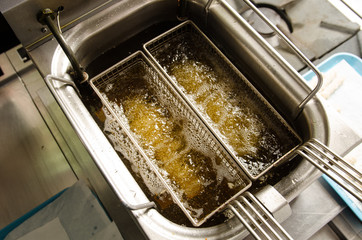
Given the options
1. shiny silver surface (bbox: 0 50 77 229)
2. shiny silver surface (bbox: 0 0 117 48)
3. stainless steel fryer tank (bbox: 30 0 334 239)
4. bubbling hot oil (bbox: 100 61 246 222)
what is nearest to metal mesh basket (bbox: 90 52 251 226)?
bubbling hot oil (bbox: 100 61 246 222)

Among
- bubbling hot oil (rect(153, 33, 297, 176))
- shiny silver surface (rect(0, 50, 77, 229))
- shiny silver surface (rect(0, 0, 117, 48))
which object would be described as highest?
shiny silver surface (rect(0, 0, 117, 48))

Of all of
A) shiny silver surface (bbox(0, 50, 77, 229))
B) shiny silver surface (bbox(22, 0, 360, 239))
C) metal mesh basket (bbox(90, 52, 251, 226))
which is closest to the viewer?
shiny silver surface (bbox(22, 0, 360, 239))

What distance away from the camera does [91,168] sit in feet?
4.02

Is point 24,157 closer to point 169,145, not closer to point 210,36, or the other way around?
point 169,145

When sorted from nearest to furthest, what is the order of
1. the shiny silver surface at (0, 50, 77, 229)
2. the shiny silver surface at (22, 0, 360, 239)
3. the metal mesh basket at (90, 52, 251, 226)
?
the shiny silver surface at (22, 0, 360, 239), the metal mesh basket at (90, 52, 251, 226), the shiny silver surface at (0, 50, 77, 229)

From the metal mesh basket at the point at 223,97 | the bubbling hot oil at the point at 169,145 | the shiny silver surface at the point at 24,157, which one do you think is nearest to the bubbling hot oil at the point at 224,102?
the metal mesh basket at the point at 223,97

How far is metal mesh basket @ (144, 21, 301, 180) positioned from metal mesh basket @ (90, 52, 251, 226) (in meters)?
0.06

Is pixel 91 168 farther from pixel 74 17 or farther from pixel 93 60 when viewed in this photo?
pixel 74 17

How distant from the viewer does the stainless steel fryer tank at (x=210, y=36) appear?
2.99 ft

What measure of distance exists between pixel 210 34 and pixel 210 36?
1cm

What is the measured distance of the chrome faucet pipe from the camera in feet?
3.05

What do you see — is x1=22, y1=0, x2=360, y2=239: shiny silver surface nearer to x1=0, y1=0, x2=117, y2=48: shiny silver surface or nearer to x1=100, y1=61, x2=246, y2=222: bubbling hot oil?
x1=0, y1=0, x2=117, y2=48: shiny silver surface

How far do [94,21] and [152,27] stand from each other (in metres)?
0.30

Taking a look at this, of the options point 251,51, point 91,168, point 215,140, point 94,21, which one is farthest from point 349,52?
point 91,168
